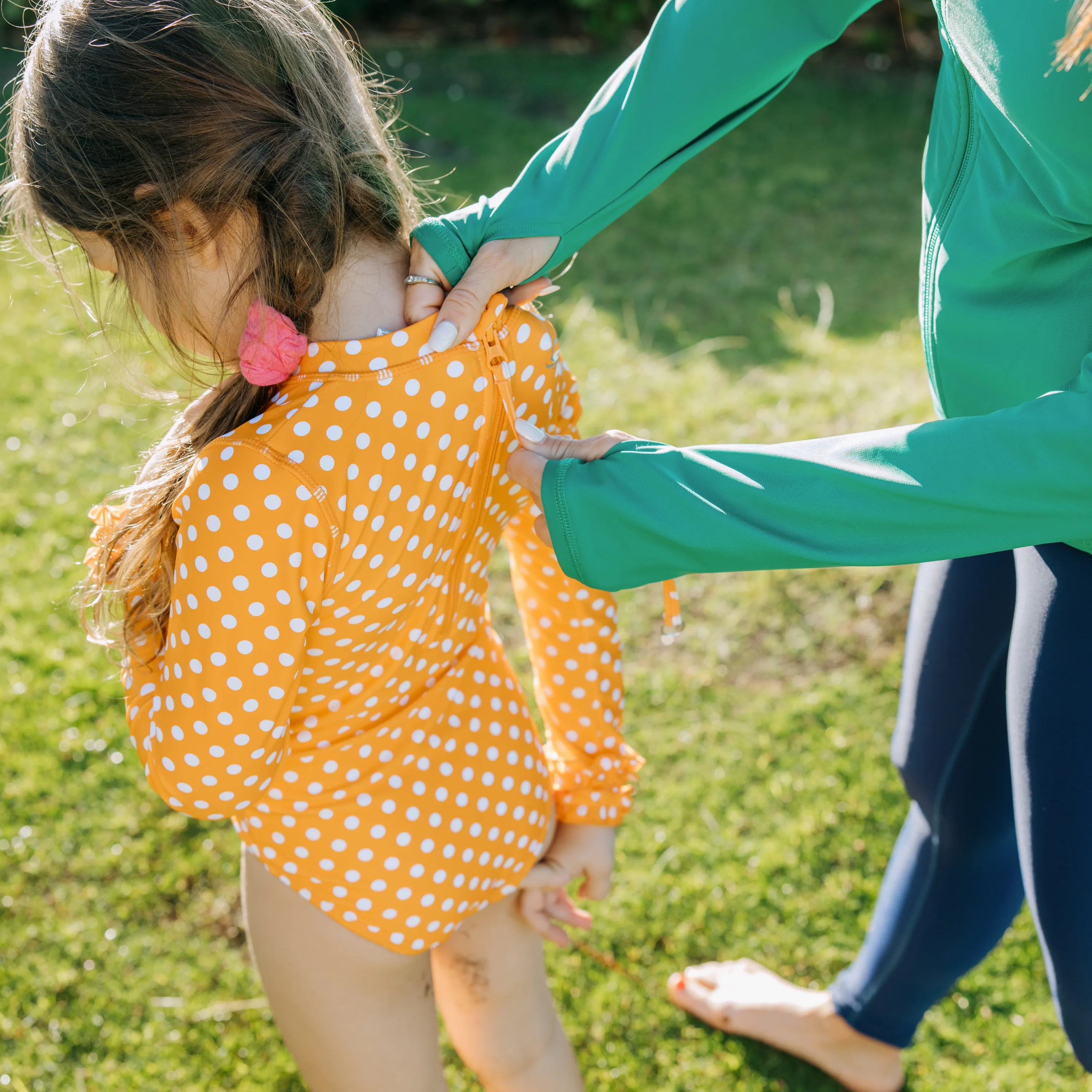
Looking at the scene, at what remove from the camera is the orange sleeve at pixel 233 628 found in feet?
4.02

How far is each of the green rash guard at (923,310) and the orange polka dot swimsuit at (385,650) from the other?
20 centimetres

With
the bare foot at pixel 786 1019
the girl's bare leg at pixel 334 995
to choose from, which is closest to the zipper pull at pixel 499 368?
the girl's bare leg at pixel 334 995

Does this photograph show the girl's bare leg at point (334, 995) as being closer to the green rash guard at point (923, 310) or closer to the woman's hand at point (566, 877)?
the woman's hand at point (566, 877)

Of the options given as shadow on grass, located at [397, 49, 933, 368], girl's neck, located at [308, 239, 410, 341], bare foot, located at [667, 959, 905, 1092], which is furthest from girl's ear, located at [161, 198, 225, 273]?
shadow on grass, located at [397, 49, 933, 368]

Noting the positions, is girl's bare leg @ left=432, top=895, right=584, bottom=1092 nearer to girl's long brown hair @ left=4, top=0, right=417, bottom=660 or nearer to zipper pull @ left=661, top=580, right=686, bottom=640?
zipper pull @ left=661, top=580, right=686, bottom=640

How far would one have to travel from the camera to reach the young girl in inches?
48.4

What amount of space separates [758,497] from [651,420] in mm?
3061

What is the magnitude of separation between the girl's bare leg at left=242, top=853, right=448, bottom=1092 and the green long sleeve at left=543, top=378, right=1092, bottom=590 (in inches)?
28.1

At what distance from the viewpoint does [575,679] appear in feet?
6.15

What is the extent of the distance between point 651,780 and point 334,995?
1556 mm

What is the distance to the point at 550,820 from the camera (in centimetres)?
183

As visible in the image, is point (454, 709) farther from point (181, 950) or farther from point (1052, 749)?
point (181, 950)

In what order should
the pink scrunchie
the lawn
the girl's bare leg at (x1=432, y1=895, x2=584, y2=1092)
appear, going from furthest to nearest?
the lawn < the girl's bare leg at (x1=432, y1=895, x2=584, y2=1092) < the pink scrunchie

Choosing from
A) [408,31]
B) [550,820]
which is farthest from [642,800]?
[408,31]
